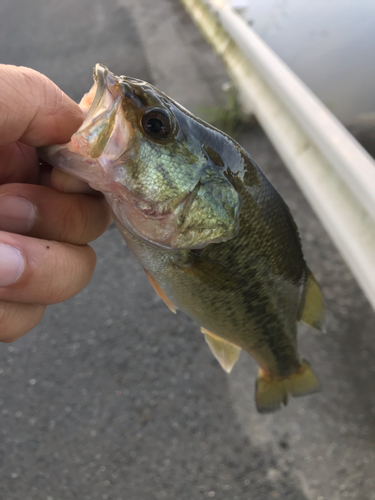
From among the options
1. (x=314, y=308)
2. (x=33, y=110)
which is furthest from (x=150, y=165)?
(x=314, y=308)

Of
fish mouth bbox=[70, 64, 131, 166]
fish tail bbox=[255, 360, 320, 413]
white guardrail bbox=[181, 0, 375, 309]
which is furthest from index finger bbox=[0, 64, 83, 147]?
fish tail bbox=[255, 360, 320, 413]

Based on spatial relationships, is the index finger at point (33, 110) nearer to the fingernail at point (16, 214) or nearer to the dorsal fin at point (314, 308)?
the fingernail at point (16, 214)

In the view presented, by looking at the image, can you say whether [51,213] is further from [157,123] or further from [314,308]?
[314,308]

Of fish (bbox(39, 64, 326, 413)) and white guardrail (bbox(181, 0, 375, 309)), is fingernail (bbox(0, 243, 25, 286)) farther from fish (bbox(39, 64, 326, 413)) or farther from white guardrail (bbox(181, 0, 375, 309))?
white guardrail (bbox(181, 0, 375, 309))

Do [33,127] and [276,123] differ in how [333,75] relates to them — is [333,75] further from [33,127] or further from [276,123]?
[33,127]

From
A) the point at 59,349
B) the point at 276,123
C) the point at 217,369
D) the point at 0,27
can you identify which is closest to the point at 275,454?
the point at 217,369

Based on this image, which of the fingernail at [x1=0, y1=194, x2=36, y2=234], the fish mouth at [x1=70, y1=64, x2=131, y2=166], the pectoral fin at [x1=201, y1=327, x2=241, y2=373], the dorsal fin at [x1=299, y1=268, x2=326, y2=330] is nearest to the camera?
the fish mouth at [x1=70, y1=64, x2=131, y2=166]
